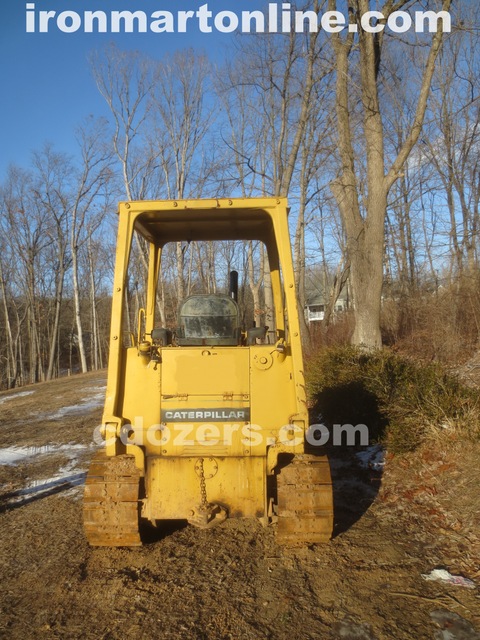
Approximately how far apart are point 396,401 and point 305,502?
2.99 m

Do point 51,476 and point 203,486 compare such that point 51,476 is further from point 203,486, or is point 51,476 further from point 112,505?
point 203,486

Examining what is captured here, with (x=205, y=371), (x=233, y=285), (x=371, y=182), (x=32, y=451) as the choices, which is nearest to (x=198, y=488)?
(x=205, y=371)

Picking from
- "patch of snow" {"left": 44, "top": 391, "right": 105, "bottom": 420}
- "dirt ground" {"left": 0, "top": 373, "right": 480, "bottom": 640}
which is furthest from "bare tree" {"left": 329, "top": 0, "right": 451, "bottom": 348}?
"patch of snow" {"left": 44, "top": 391, "right": 105, "bottom": 420}

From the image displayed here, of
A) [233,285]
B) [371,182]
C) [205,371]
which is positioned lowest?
[205,371]

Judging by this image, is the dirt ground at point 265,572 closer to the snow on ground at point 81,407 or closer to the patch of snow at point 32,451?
the patch of snow at point 32,451

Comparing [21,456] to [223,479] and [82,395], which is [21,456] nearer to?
[223,479]

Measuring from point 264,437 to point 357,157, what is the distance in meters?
11.3

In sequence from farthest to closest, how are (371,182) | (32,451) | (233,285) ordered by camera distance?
(371,182)
(32,451)
(233,285)

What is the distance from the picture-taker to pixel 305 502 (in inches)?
137

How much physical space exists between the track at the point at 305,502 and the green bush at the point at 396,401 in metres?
2.43

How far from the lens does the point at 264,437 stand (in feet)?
11.9

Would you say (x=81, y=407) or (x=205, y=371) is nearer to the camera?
(x=205, y=371)

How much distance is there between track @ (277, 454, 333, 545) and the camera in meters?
3.48

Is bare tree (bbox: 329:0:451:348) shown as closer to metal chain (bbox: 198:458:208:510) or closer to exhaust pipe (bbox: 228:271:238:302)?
exhaust pipe (bbox: 228:271:238:302)
